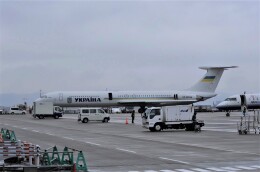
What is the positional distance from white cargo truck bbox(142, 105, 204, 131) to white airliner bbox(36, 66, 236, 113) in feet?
148

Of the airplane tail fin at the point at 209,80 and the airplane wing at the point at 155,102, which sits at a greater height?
the airplane tail fin at the point at 209,80

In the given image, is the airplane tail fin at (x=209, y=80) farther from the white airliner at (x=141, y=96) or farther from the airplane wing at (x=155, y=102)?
the airplane wing at (x=155, y=102)

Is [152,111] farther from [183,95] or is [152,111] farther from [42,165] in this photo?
[183,95]

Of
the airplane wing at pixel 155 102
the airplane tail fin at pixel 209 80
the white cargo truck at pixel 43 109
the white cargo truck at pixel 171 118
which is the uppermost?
the airplane tail fin at pixel 209 80

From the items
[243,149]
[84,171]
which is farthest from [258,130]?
[84,171]

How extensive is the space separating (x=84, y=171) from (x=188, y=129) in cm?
2663

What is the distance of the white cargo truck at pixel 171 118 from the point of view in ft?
132

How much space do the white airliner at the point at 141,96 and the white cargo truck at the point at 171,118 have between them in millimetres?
44992

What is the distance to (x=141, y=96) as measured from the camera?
9306cm

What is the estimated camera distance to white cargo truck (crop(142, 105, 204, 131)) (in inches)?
1590

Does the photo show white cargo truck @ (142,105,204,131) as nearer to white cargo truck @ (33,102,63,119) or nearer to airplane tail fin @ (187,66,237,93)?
white cargo truck @ (33,102,63,119)

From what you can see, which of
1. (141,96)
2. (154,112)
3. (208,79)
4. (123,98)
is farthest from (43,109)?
(154,112)

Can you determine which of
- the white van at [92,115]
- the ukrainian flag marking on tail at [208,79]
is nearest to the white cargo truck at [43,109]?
the white van at [92,115]

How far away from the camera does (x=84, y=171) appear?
15062 millimetres
